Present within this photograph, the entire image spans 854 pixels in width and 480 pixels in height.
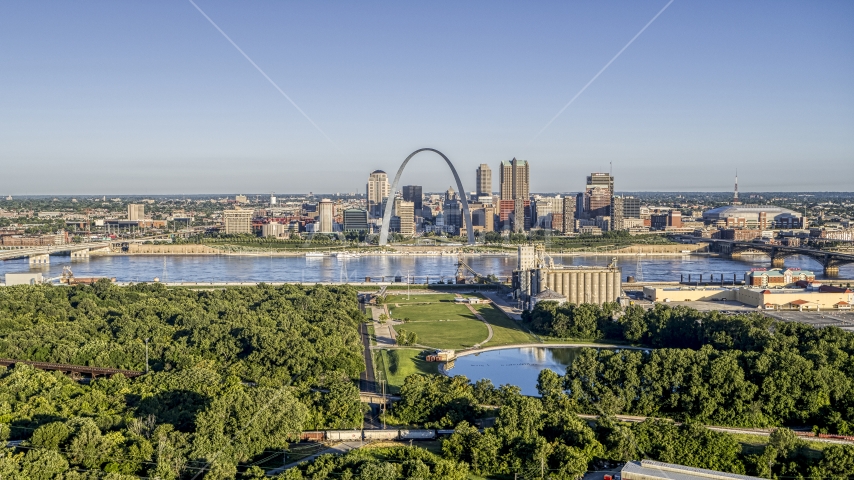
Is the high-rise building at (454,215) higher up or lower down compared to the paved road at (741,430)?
higher up

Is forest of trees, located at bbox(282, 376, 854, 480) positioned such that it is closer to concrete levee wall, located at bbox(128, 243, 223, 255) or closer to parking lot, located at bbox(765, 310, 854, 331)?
parking lot, located at bbox(765, 310, 854, 331)

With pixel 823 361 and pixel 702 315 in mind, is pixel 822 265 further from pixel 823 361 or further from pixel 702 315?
pixel 823 361

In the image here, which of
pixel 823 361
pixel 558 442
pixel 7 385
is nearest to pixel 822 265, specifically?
pixel 823 361

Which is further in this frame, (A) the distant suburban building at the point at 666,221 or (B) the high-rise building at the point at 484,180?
→ (B) the high-rise building at the point at 484,180

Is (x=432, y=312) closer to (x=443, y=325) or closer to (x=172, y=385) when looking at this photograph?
(x=443, y=325)

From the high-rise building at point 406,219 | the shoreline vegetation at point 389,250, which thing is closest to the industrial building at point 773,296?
the shoreline vegetation at point 389,250

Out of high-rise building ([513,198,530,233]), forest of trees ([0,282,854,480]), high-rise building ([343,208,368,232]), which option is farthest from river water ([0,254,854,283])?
high-rise building ([513,198,530,233])

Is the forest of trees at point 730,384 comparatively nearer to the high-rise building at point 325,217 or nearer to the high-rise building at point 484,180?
the high-rise building at point 325,217
